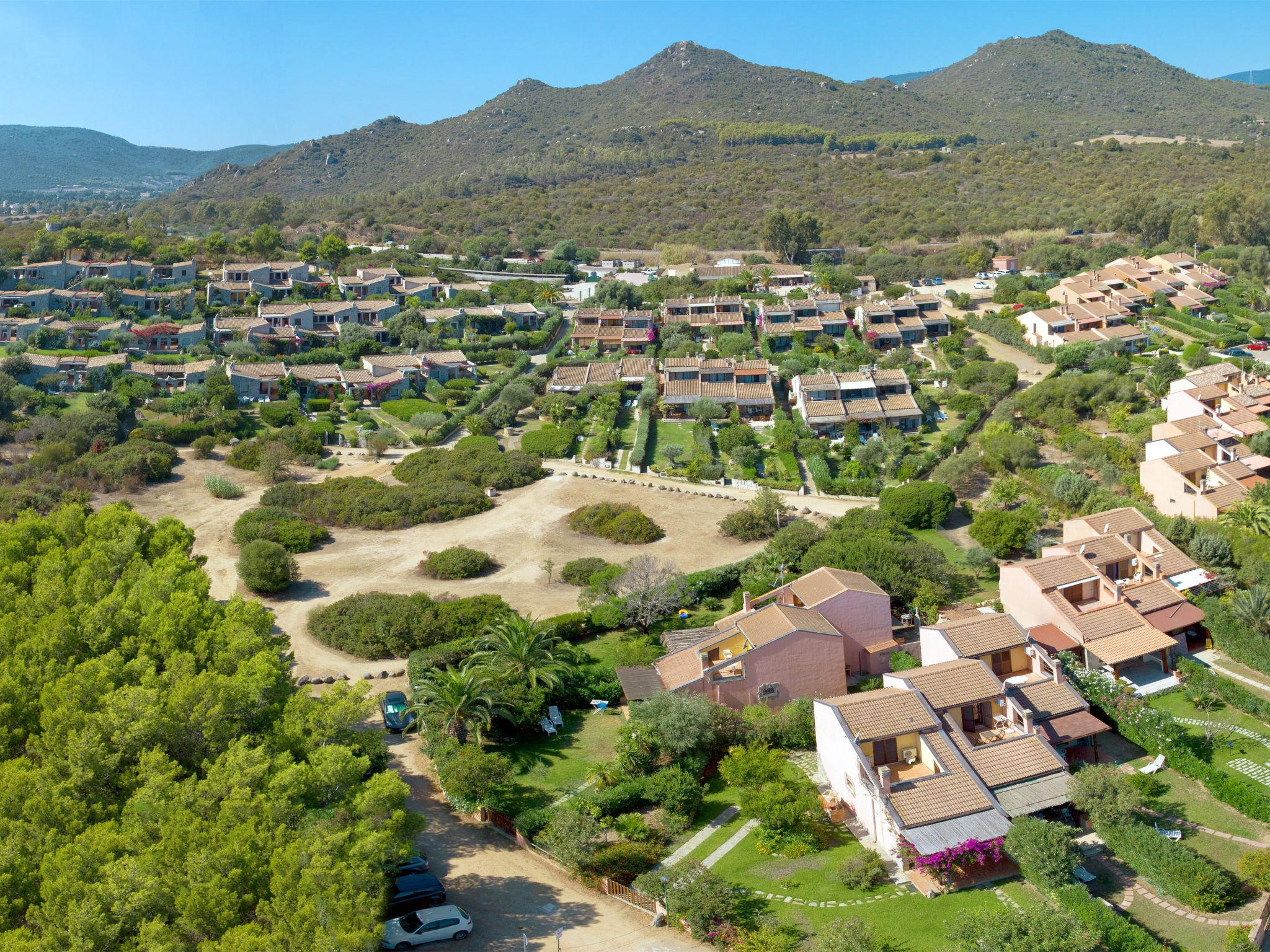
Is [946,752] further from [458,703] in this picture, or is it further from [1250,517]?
[1250,517]

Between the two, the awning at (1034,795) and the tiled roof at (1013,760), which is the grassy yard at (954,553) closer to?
the tiled roof at (1013,760)

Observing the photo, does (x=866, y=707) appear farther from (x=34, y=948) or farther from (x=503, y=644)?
(x=34, y=948)

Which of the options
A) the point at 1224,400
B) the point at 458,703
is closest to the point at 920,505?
the point at 1224,400

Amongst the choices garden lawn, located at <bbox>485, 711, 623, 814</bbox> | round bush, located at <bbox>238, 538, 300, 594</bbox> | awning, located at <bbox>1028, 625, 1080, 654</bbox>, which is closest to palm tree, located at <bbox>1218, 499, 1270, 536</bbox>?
awning, located at <bbox>1028, 625, 1080, 654</bbox>

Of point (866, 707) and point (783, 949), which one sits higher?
point (866, 707)

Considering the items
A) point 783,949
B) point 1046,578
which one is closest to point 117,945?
point 783,949

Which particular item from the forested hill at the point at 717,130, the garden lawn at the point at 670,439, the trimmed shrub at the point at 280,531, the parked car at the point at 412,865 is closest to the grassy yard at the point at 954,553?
the garden lawn at the point at 670,439
